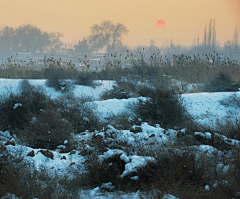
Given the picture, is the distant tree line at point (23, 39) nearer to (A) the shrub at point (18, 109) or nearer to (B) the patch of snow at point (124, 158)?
(A) the shrub at point (18, 109)

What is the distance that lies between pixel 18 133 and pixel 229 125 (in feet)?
15.9

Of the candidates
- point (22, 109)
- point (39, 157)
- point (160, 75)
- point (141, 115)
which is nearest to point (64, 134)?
point (39, 157)

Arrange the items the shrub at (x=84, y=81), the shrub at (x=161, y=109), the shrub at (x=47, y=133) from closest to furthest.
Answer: the shrub at (x=47, y=133)
the shrub at (x=161, y=109)
the shrub at (x=84, y=81)

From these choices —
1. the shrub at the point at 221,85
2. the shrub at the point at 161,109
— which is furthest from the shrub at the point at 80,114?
the shrub at the point at 221,85

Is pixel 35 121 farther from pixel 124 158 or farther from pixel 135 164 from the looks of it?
pixel 135 164

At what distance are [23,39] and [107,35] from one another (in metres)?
17.1

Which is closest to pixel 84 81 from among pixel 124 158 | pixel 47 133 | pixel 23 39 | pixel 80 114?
pixel 80 114

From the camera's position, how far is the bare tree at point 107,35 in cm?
4562

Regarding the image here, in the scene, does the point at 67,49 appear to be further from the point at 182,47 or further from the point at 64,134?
the point at 64,134

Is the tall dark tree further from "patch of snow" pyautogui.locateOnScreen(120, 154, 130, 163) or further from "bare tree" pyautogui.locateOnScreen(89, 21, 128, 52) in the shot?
"patch of snow" pyautogui.locateOnScreen(120, 154, 130, 163)

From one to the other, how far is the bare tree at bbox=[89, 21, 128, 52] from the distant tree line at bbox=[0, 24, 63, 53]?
11047mm

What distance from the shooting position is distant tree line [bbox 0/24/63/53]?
161ft

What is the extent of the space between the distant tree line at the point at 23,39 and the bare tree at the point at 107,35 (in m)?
11.0

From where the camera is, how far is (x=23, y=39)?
4947 centimetres
